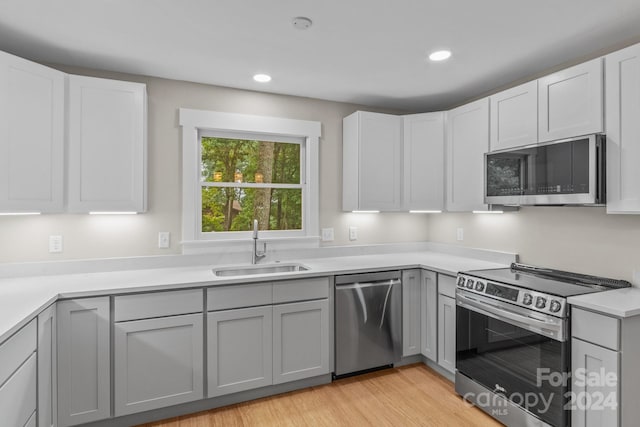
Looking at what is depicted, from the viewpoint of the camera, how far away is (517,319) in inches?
83.1

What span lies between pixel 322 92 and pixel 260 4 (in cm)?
141

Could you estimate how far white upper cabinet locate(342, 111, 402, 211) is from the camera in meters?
3.26

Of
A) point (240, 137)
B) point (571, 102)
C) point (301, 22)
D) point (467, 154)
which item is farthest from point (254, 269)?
point (571, 102)

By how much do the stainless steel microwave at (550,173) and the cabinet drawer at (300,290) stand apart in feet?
4.68

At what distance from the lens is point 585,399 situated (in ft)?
5.93

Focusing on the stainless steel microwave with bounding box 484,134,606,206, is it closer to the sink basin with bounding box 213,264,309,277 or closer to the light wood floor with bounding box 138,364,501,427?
the light wood floor with bounding box 138,364,501,427

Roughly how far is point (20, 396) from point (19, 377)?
0.31 feet

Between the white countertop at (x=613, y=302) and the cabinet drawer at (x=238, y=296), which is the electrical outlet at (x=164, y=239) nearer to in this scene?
the cabinet drawer at (x=238, y=296)

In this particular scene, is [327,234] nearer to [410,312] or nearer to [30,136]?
[410,312]

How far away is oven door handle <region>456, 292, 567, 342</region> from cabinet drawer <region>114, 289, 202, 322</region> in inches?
72.4

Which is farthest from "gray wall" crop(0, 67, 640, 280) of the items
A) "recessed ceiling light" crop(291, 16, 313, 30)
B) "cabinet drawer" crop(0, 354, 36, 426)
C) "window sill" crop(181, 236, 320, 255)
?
"recessed ceiling light" crop(291, 16, 313, 30)

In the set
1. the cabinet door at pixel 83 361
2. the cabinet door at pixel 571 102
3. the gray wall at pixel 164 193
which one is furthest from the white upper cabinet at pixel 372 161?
the cabinet door at pixel 83 361

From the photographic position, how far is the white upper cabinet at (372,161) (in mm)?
3262

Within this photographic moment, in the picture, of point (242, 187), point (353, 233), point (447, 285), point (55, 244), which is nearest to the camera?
point (55, 244)
